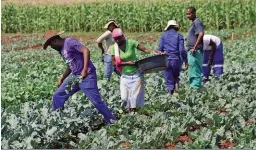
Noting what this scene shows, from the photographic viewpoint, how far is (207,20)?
32406 millimetres

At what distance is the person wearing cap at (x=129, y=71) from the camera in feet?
29.1

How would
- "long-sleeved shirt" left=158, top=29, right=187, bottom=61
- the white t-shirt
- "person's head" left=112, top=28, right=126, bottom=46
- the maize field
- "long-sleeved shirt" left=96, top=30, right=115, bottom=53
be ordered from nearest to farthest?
"person's head" left=112, top=28, right=126, bottom=46
"long-sleeved shirt" left=158, top=29, right=187, bottom=61
the white t-shirt
"long-sleeved shirt" left=96, top=30, right=115, bottom=53
the maize field

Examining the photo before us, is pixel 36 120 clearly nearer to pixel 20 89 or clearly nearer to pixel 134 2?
pixel 20 89

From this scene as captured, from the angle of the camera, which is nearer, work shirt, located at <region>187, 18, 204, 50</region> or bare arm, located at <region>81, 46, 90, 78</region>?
bare arm, located at <region>81, 46, 90, 78</region>

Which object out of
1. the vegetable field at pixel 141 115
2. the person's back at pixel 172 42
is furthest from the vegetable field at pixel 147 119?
the person's back at pixel 172 42

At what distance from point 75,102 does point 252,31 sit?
20.8 meters

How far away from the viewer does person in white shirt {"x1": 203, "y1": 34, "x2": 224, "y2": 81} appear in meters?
11.9

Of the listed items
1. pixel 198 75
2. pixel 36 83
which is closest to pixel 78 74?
pixel 198 75

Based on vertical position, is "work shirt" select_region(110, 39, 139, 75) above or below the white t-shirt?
below

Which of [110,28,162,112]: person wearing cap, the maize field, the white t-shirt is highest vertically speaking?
the maize field

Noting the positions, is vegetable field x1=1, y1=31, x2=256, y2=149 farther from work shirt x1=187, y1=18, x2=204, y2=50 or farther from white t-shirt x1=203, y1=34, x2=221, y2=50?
work shirt x1=187, y1=18, x2=204, y2=50

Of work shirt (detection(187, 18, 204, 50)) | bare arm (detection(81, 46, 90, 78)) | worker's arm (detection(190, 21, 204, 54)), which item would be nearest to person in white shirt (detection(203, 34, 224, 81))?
work shirt (detection(187, 18, 204, 50))

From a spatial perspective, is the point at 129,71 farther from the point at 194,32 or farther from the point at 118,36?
the point at 194,32

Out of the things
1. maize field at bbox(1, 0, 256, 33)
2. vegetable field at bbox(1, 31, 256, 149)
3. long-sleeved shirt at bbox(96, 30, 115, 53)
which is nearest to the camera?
vegetable field at bbox(1, 31, 256, 149)
